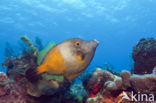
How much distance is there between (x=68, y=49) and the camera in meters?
2.54

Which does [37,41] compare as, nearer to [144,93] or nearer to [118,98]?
[118,98]

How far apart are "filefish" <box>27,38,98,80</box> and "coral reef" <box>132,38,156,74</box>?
3376 mm

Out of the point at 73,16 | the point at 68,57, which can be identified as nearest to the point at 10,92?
the point at 68,57

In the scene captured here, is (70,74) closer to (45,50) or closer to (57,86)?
(45,50)

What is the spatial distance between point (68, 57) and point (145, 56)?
12.6 ft

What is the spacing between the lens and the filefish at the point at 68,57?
252 cm

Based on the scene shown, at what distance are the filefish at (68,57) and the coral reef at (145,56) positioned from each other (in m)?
3.38

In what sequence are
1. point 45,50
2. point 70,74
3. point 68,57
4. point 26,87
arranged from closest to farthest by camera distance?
point 68,57 < point 70,74 < point 45,50 < point 26,87

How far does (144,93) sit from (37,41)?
3.67 m

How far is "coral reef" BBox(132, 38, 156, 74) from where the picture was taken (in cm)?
520

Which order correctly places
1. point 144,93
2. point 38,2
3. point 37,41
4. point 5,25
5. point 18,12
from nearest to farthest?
point 144,93
point 37,41
point 38,2
point 18,12
point 5,25

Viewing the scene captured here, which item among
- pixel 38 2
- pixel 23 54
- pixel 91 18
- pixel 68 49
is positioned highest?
pixel 91 18

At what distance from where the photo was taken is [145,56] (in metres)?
5.40

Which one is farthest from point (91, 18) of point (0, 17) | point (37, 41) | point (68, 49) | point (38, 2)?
point (68, 49)
